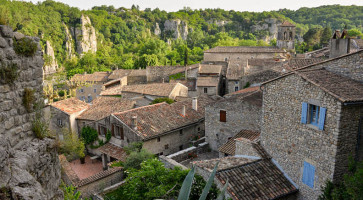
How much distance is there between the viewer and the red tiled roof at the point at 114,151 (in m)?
20.1

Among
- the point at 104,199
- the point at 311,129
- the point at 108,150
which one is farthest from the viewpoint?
the point at 108,150

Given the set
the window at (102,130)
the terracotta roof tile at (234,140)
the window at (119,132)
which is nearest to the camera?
the terracotta roof tile at (234,140)

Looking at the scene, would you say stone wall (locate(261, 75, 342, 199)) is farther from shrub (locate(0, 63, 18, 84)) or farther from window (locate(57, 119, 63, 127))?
window (locate(57, 119, 63, 127))

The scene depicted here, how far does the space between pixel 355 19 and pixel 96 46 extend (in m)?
120

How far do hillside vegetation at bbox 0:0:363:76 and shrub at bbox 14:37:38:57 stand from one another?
202 ft

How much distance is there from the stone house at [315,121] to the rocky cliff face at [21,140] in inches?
340

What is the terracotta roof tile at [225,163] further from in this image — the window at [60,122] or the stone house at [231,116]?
the window at [60,122]

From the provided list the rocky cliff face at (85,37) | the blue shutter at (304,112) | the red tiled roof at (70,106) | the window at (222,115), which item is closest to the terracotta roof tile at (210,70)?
the red tiled roof at (70,106)

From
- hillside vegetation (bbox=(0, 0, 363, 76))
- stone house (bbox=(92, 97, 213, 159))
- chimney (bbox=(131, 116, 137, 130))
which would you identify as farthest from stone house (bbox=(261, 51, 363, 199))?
hillside vegetation (bbox=(0, 0, 363, 76))

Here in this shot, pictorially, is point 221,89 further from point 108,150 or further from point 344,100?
point 344,100

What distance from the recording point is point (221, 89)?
40.4 metres

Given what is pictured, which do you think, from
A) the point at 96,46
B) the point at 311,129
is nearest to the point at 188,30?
the point at 96,46

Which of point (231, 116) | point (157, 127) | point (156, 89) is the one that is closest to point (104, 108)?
point (157, 127)

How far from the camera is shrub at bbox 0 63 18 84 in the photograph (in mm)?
4239
